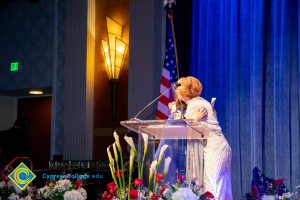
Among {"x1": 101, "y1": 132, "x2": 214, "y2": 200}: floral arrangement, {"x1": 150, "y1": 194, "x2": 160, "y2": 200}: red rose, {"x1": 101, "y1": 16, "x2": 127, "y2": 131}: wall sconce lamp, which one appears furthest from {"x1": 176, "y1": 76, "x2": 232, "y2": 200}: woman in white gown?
{"x1": 101, "y1": 16, "x2": 127, "y2": 131}: wall sconce lamp

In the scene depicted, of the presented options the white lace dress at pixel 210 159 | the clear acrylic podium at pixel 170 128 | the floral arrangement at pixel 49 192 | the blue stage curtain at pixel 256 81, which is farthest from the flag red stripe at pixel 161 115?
the floral arrangement at pixel 49 192

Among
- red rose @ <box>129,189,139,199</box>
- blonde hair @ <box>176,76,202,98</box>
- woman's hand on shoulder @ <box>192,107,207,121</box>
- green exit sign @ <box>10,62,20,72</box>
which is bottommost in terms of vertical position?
red rose @ <box>129,189,139,199</box>

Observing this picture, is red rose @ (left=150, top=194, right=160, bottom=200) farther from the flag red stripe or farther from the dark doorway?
the dark doorway

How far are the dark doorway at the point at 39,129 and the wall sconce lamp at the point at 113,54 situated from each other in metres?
2.24

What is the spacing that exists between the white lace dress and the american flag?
2.02 m

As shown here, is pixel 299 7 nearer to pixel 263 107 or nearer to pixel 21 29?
pixel 263 107

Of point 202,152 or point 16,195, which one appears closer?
point 16,195

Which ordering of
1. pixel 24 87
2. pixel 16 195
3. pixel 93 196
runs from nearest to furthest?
pixel 16 195
pixel 93 196
pixel 24 87

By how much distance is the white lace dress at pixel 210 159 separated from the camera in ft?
10.6

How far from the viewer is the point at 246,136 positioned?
4.96 metres

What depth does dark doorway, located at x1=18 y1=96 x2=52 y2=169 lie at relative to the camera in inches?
305

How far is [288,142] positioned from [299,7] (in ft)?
4.64

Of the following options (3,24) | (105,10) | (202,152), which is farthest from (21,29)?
(202,152)

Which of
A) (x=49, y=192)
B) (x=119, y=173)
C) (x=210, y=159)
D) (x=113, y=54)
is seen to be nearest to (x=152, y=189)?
(x=119, y=173)
